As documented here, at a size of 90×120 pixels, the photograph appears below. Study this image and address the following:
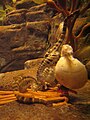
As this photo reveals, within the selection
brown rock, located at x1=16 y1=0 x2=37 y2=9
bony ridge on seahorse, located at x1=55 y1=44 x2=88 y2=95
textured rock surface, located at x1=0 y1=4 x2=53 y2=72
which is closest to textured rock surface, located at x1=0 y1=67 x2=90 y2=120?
bony ridge on seahorse, located at x1=55 y1=44 x2=88 y2=95

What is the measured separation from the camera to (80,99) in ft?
7.40

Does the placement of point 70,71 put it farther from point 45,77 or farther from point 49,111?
point 45,77

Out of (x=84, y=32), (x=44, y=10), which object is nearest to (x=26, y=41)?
(x=44, y=10)

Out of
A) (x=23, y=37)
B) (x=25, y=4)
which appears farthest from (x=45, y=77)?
(x=25, y=4)

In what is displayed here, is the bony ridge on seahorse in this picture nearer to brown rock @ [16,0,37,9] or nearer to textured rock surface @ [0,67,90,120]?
textured rock surface @ [0,67,90,120]

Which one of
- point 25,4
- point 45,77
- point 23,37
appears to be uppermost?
point 25,4

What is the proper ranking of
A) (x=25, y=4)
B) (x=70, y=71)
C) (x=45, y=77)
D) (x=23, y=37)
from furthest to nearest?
1. (x=25, y=4)
2. (x=23, y=37)
3. (x=45, y=77)
4. (x=70, y=71)

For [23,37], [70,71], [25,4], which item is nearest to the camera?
[70,71]

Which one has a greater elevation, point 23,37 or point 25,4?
point 25,4

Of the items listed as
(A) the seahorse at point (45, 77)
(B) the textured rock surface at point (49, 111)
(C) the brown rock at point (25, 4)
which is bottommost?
(B) the textured rock surface at point (49, 111)

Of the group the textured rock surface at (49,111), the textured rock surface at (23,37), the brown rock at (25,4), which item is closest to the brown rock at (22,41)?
the textured rock surface at (23,37)

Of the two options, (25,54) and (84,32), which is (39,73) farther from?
(25,54)

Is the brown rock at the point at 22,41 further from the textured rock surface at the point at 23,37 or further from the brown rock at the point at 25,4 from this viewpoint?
the brown rock at the point at 25,4

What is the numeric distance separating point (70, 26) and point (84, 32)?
1.47 feet
